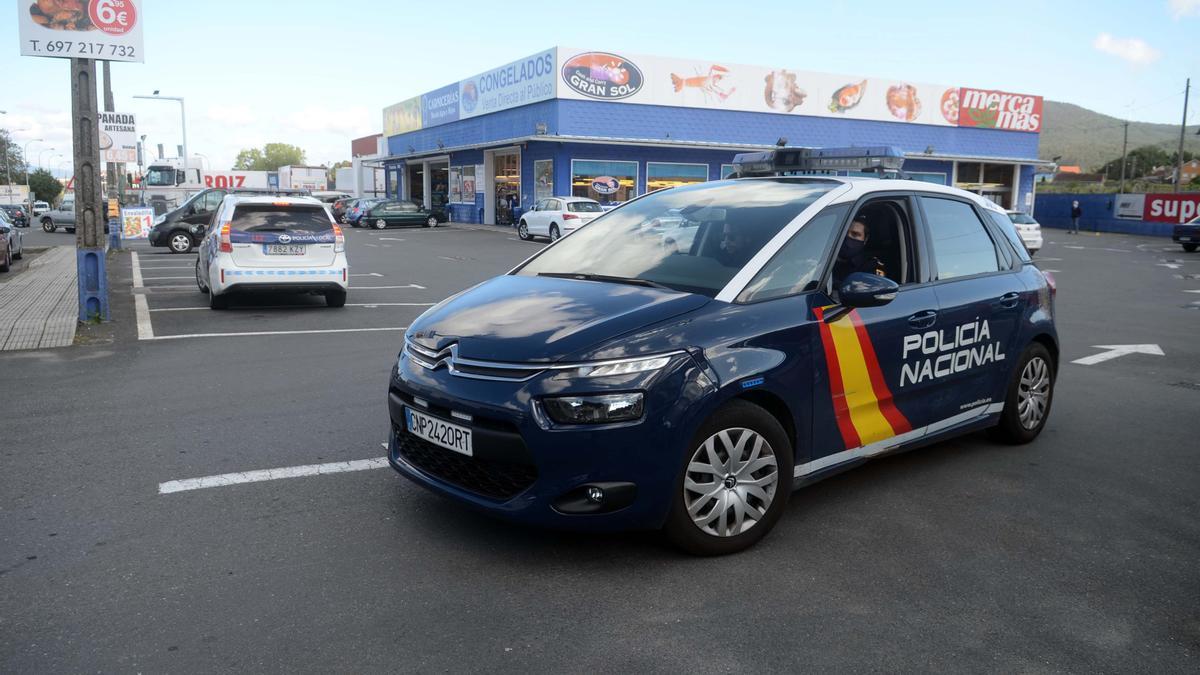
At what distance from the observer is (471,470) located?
12.7 feet

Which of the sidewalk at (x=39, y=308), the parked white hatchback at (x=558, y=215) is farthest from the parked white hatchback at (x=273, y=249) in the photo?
the parked white hatchback at (x=558, y=215)

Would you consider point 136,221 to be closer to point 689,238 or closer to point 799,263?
point 689,238

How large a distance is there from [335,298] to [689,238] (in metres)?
8.97

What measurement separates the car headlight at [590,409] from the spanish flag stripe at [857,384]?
129 centimetres

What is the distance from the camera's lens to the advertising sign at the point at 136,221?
2898 centimetres

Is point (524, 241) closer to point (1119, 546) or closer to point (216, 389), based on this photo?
point (216, 389)

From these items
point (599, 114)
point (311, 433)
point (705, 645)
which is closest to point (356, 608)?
point (705, 645)

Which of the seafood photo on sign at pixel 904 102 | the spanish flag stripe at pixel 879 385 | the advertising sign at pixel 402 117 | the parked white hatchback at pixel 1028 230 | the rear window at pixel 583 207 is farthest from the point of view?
the advertising sign at pixel 402 117

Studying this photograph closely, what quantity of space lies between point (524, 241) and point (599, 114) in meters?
6.91

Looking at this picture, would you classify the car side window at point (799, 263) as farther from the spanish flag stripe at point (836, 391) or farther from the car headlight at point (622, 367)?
the car headlight at point (622, 367)

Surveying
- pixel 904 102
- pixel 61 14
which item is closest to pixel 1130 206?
pixel 904 102

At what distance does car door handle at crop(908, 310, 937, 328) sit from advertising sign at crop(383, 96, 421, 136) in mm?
47043

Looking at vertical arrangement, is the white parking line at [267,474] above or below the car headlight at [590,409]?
below

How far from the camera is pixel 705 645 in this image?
→ 323 cm
